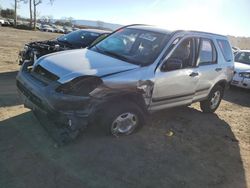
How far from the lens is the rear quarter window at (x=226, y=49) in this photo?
661 cm

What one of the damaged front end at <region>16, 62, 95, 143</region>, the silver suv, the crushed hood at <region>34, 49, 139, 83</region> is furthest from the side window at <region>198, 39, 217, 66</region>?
the damaged front end at <region>16, 62, 95, 143</region>

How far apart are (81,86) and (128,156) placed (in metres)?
1.27

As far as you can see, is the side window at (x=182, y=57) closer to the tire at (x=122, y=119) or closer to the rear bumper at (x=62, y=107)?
the tire at (x=122, y=119)

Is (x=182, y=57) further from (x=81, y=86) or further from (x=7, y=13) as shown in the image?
(x=7, y=13)

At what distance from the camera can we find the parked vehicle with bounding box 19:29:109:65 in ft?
28.2

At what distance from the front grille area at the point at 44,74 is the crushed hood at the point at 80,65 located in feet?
0.16

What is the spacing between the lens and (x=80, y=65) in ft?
14.7

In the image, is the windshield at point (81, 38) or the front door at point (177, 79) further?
the windshield at point (81, 38)

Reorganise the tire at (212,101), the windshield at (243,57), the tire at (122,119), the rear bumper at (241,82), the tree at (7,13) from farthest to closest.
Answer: the tree at (7,13) → the windshield at (243,57) → the rear bumper at (241,82) → the tire at (212,101) → the tire at (122,119)

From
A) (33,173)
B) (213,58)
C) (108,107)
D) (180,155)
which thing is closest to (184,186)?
(180,155)

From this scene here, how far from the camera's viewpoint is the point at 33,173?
366 centimetres

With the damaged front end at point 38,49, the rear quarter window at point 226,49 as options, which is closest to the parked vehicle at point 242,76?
the rear quarter window at point 226,49

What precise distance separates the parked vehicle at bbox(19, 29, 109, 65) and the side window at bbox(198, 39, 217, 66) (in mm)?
4423

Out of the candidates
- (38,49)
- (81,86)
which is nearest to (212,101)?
(81,86)
